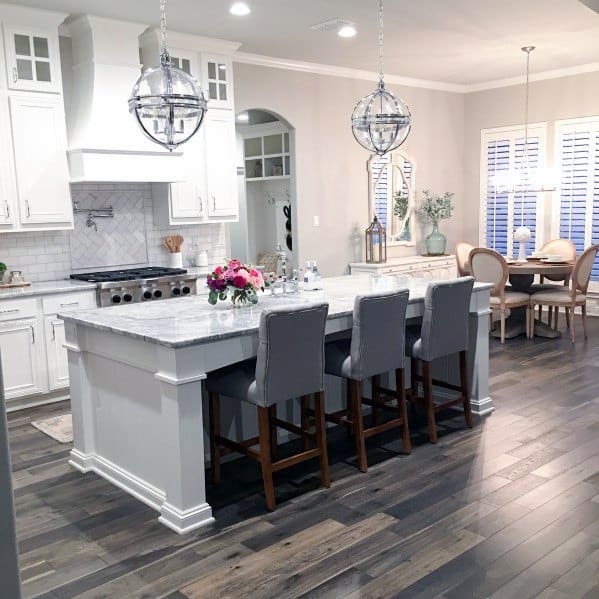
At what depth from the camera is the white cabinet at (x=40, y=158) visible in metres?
5.22

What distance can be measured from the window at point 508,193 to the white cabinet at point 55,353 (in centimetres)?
577

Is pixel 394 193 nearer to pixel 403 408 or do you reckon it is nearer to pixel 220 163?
pixel 220 163

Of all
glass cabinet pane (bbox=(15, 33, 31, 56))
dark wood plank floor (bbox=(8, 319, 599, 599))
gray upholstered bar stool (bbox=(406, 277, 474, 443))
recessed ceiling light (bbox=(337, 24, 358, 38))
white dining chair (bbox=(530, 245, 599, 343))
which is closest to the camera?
dark wood plank floor (bbox=(8, 319, 599, 599))

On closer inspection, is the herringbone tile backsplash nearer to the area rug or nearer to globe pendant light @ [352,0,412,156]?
the area rug

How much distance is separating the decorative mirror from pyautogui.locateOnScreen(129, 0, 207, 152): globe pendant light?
4.97 meters

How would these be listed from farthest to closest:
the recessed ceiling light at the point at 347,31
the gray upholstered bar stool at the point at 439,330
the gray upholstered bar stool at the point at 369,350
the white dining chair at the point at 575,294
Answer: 1. the white dining chair at the point at 575,294
2. the recessed ceiling light at the point at 347,31
3. the gray upholstered bar stool at the point at 439,330
4. the gray upholstered bar stool at the point at 369,350

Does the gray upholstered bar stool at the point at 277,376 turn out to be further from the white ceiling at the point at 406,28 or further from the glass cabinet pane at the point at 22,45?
the glass cabinet pane at the point at 22,45

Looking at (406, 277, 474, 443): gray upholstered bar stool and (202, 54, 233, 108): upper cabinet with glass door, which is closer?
(406, 277, 474, 443): gray upholstered bar stool

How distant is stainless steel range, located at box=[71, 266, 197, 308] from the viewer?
5473mm

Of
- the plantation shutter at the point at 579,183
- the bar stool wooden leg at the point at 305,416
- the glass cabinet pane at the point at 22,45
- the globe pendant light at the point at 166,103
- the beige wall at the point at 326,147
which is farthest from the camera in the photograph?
the plantation shutter at the point at 579,183

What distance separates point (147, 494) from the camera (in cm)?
348

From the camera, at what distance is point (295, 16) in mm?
5547

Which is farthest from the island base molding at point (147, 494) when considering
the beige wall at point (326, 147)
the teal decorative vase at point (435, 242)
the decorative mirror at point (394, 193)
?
the teal decorative vase at point (435, 242)

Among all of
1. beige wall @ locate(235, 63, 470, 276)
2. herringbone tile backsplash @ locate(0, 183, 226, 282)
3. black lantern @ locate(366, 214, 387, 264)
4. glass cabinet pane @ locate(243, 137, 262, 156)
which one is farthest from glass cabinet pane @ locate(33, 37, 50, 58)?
glass cabinet pane @ locate(243, 137, 262, 156)
